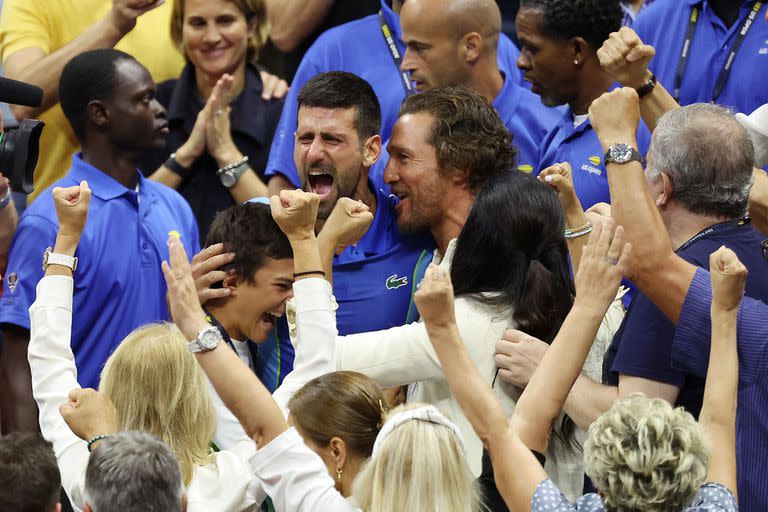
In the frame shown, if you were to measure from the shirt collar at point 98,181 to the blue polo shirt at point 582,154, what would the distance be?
175 centimetres

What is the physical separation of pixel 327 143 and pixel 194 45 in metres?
1.55

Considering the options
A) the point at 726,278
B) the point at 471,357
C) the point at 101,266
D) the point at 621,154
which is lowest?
the point at 101,266

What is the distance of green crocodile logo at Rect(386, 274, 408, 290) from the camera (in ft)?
15.4

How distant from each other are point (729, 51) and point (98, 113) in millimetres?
2703

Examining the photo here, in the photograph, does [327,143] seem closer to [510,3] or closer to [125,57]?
[125,57]

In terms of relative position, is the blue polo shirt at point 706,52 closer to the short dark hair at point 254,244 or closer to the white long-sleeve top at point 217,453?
the short dark hair at point 254,244

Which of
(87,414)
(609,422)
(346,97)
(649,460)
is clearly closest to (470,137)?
(346,97)

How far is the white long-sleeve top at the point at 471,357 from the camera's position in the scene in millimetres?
3939

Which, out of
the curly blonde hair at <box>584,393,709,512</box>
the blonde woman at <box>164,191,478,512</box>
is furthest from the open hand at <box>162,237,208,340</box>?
the curly blonde hair at <box>584,393,709,512</box>

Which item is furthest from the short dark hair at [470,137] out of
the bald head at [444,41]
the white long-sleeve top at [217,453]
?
the white long-sleeve top at [217,453]

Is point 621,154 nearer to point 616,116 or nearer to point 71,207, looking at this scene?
point 616,116

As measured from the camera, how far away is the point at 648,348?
3543 mm

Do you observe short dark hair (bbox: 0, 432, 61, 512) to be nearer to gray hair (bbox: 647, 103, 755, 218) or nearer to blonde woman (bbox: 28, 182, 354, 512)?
blonde woman (bbox: 28, 182, 354, 512)

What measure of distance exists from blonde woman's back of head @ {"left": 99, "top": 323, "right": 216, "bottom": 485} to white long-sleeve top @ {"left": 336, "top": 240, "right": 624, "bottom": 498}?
541mm
